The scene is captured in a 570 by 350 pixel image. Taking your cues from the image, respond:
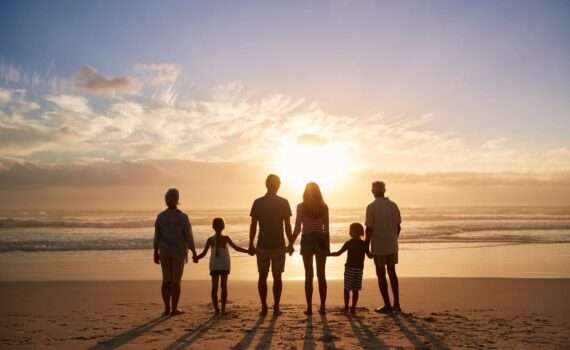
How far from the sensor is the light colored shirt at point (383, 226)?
24.7 ft

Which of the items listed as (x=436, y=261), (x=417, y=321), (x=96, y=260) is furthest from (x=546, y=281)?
(x=96, y=260)

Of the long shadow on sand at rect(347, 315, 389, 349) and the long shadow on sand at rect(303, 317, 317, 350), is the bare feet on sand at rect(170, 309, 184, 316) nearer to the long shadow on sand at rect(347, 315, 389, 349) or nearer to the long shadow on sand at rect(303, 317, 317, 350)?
the long shadow on sand at rect(303, 317, 317, 350)

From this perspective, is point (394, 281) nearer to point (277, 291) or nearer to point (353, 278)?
point (353, 278)

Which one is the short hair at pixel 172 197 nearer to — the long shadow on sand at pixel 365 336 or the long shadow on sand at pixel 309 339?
the long shadow on sand at pixel 309 339

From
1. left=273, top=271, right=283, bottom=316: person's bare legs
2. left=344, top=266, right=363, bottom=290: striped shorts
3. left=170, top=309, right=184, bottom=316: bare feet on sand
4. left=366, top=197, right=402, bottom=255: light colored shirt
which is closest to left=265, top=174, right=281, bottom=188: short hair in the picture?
left=273, top=271, right=283, bottom=316: person's bare legs

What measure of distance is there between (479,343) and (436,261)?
33.3ft

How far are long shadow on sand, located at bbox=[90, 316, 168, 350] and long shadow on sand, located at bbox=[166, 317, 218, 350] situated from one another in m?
0.62

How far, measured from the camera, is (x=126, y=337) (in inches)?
230

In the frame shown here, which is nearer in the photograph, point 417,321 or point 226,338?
point 226,338

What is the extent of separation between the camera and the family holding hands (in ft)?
23.3

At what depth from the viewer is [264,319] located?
6.96m

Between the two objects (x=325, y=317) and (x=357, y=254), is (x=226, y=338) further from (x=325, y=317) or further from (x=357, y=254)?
(x=357, y=254)

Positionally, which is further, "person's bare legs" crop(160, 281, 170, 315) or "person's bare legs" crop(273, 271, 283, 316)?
"person's bare legs" crop(160, 281, 170, 315)

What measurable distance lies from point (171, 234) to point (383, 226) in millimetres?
3459
